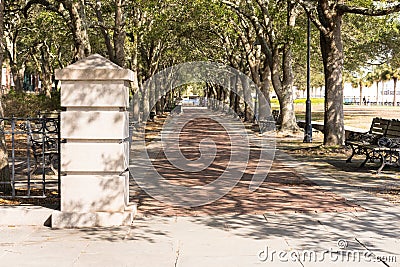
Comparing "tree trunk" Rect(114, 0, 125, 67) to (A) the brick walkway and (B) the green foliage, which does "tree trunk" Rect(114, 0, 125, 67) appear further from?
(B) the green foliage

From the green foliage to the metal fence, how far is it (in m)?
14.0

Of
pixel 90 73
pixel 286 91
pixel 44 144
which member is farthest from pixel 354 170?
pixel 286 91

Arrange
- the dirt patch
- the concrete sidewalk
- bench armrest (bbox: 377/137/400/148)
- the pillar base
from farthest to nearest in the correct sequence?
bench armrest (bbox: 377/137/400/148)
the dirt patch
the pillar base
the concrete sidewalk

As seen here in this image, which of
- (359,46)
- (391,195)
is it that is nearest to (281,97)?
(359,46)

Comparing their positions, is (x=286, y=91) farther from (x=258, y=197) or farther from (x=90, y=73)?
(x=90, y=73)

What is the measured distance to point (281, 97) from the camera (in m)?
28.6

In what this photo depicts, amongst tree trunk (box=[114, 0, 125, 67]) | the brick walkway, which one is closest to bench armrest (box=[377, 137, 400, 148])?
the brick walkway

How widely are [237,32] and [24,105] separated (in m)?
11.9

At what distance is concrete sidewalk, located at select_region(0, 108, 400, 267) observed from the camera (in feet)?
22.5

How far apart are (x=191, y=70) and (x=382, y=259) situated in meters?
65.3

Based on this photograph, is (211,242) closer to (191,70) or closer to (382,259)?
(382,259)

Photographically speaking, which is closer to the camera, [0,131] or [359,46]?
[0,131]

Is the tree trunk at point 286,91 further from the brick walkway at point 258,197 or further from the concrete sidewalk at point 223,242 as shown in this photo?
the concrete sidewalk at point 223,242

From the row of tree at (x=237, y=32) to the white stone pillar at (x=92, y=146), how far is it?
2994 mm
